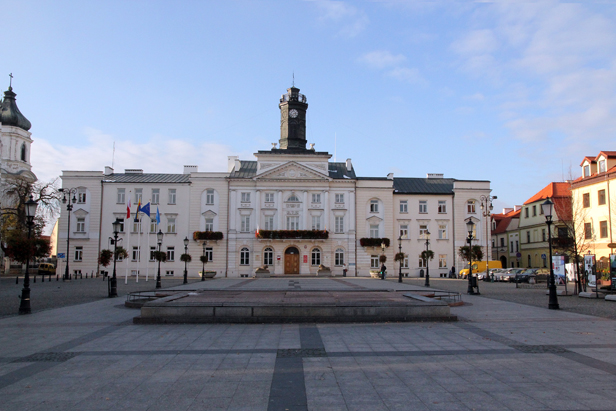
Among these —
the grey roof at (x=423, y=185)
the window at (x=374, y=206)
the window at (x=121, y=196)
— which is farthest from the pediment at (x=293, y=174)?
the window at (x=121, y=196)

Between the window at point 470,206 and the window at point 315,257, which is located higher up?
the window at point 470,206

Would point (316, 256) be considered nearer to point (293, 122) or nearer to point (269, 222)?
point (269, 222)

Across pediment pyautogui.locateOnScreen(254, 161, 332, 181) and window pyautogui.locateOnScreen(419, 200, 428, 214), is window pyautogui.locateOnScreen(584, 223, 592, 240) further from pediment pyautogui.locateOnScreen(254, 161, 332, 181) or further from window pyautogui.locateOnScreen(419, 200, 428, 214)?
pediment pyautogui.locateOnScreen(254, 161, 332, 181)

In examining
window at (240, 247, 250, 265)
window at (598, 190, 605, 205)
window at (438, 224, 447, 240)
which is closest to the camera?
window at (598, 190, 605, 205)

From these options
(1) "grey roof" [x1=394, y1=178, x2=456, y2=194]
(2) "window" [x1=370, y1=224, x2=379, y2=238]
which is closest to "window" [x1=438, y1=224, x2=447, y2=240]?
(1) "grey roof" [x1=394, y1=178, x2=456, y2=194]

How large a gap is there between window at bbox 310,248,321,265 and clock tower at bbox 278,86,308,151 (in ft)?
44.0

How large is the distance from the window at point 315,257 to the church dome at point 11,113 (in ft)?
173

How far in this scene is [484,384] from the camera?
748 centimetres

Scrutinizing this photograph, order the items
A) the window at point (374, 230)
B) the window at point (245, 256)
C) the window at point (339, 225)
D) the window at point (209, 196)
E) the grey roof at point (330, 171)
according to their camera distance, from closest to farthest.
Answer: the window at point (245, 256) < the window at point (209, 196) < the window at point (339, 225) < the window at point (374, 230) < the grey roof at point (330, 171)

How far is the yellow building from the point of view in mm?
44781

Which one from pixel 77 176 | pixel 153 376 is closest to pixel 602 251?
pixel 153 376

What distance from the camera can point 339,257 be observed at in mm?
58375

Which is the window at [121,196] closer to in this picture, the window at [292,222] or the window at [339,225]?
the window at [292,222]

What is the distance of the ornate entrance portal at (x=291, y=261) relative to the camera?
190 ft
